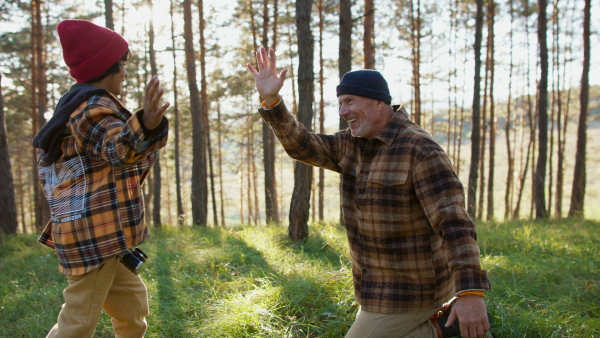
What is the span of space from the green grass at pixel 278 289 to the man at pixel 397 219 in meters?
1.04

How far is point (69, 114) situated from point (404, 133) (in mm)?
1779

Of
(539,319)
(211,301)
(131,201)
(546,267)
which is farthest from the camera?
(546,267)

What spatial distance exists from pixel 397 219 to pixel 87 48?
187cm

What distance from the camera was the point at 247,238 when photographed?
23.0 ft

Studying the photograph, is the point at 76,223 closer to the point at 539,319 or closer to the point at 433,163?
the point at 433,163

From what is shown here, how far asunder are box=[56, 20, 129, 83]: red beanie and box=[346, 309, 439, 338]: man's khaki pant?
1996mm

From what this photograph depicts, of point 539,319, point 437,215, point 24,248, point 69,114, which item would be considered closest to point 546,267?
point 539,319

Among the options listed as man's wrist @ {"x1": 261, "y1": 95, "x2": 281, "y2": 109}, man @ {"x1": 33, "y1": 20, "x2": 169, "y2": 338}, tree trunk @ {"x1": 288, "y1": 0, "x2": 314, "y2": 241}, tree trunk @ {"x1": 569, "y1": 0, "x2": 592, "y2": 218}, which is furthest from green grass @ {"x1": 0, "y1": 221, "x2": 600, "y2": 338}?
tree trunk @ {"x1": 569, "y1": 0, "x2": 592, "y2": 218}

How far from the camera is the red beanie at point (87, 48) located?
A: 2.07 metres

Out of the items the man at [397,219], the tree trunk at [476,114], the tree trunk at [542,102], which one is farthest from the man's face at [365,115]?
the tree trunk at [542,102]

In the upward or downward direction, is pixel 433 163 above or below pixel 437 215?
above

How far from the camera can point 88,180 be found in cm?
206

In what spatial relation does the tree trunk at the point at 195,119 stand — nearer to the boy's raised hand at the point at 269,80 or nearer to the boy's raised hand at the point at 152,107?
the boy's raised hand at the point at 269,80

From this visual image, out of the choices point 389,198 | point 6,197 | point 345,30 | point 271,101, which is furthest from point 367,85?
point 6,197
